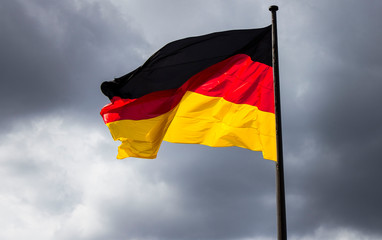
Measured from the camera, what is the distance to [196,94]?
1647cm

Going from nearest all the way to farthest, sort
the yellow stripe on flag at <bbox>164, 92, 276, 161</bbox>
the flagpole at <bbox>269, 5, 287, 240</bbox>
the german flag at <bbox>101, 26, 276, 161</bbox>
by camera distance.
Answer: the flagpole at <bbox>269, 5, 287, 240</bbox> → the yellow stripe on flag at <bbox>164, 92, 276, 161</bbox> → the german flag at <bbox>101, 26, 276, 161</bbox>

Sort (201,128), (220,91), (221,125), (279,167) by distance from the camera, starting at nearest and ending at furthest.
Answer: (279,167), (221,125), (201,128), (220,91)

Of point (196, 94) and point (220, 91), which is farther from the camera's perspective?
point (196, 94)

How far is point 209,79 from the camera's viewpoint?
16625mm

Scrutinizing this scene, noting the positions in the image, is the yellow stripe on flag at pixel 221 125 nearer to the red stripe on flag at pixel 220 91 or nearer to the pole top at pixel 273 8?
the red stripe on flag at pixel 220 91

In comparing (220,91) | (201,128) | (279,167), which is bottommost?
(279,167)

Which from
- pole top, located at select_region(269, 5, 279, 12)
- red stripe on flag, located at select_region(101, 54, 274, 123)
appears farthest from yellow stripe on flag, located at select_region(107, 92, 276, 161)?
pole top, located at select_region(269, 5, 279, 12)

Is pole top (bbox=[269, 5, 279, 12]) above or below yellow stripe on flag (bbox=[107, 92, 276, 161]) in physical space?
above

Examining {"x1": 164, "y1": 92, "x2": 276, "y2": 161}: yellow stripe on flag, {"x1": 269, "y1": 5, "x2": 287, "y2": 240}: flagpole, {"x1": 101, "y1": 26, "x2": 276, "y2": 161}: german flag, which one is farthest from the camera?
{"x1": 101, "y1": 26, "x2": 276, "y2": 161}: german flag

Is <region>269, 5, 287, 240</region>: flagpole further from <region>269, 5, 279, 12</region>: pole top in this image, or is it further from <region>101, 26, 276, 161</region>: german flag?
<region>101, 26, 276, 161</region>: german flag

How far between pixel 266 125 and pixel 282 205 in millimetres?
3582

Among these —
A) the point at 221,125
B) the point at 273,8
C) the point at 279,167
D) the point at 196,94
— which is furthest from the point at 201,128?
the point at 273,8

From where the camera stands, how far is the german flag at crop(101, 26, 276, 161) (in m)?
15.2

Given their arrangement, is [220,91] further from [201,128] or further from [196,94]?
[201,128]
